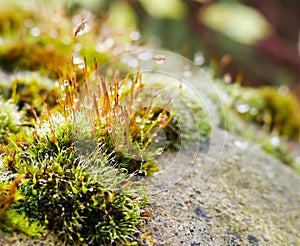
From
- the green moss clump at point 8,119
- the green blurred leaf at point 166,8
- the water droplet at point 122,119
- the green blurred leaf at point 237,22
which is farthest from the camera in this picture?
the green blurred leaf at point 237,22

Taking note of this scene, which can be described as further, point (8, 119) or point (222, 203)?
point (8, 119)

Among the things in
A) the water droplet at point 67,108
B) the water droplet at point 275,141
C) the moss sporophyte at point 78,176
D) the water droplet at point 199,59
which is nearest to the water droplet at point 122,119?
the moss sporophyte at point 78,176

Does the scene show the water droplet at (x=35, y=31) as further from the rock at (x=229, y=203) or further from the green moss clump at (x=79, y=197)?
the green moss clump at (x=79, y=197)

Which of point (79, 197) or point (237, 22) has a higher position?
point (237, 22)

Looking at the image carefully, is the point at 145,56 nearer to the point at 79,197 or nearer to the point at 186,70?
the point at 186,70

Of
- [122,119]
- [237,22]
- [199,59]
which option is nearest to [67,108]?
[122,119]

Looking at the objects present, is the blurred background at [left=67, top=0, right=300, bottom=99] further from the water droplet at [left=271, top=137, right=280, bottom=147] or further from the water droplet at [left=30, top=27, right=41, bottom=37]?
the water droplet at [left=271, top=137, right=280, bottom=147]

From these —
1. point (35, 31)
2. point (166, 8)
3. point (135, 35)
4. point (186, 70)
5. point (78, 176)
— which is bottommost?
point (78, 176)

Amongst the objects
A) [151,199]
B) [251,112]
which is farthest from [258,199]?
[251,112]
